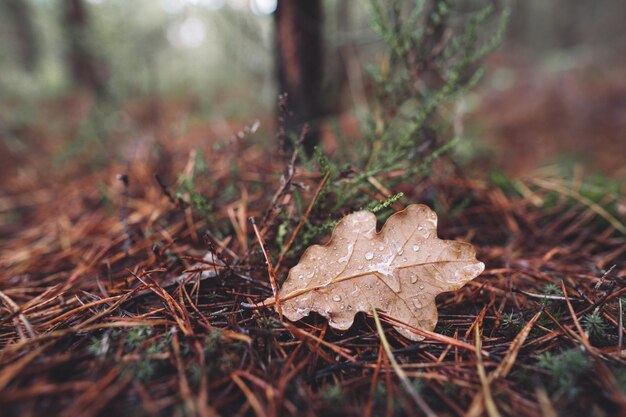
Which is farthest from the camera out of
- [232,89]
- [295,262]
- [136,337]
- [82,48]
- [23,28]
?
[23,28]

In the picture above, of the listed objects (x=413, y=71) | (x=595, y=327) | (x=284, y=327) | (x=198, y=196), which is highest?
(x=413, y=71)

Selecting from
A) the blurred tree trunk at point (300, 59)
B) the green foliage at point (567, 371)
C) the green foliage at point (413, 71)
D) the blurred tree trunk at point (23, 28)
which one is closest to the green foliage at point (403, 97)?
the green foliage at point (413, 71)

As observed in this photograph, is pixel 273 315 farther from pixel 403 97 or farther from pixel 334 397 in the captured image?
pixel 403 97

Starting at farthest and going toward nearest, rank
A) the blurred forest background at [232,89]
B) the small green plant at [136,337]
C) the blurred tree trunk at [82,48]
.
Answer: the blurred tree trunk at [82,48] → the blurred forest background at [232,89] → the small green plant at [136,337]

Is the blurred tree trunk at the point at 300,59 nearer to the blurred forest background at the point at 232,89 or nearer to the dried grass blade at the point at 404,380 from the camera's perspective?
the blurred forest background at the point at 232,89

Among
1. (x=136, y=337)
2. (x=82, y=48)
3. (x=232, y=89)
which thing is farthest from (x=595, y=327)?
(x=232, y=89)

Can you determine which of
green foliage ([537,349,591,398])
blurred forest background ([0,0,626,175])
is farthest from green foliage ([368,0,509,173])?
green foliage ([537,349,591,398])

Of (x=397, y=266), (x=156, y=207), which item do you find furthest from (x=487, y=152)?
(x=156, y=207)
